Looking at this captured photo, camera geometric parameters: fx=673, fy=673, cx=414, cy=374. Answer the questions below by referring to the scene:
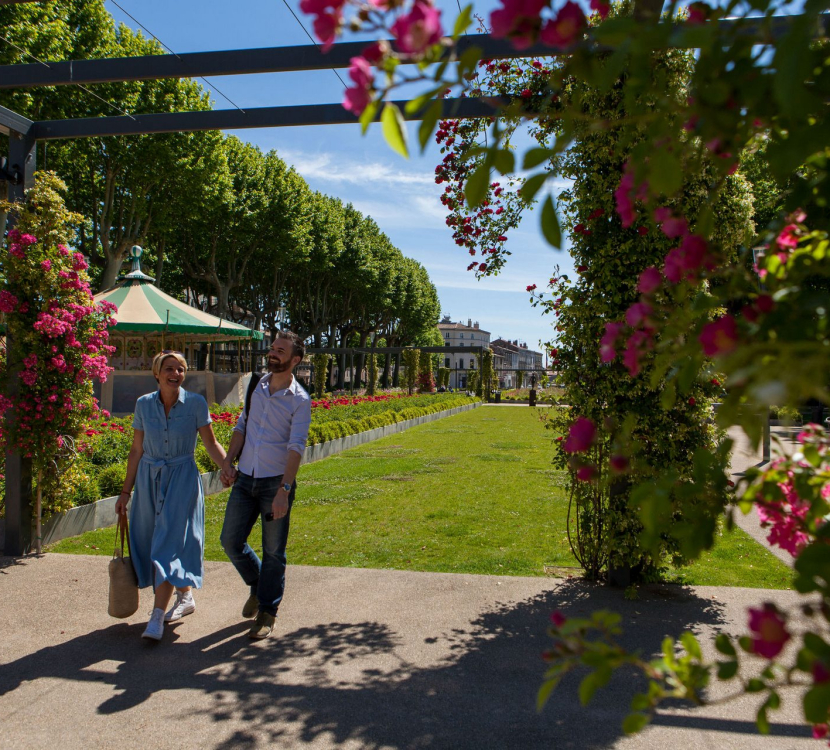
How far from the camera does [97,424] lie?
9992mm

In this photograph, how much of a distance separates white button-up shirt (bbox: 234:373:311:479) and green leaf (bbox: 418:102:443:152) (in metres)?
3.49

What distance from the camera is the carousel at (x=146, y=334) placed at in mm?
18266

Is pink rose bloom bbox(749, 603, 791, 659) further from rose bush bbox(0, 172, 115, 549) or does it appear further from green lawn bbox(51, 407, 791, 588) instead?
rose bush bbox(0, 172, 115, 549)

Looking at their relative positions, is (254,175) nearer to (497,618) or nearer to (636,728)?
(497,618)

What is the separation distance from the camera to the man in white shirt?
14.1 ft

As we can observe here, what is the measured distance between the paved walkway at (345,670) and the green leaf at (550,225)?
8.96 feet

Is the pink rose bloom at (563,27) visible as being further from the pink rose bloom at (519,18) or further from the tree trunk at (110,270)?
the tree trunk at (110,270)

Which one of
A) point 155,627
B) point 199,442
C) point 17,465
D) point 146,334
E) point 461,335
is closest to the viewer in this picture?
point 155,627

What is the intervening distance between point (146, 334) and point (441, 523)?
605 inches

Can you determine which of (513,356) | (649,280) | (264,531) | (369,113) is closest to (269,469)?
(264,531)

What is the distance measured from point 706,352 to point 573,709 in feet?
9.70

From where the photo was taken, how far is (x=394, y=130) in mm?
950

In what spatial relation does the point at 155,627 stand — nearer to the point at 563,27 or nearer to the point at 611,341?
the point at 611,341

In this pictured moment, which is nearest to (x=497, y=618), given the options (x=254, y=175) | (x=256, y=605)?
(x=256, y=605)
